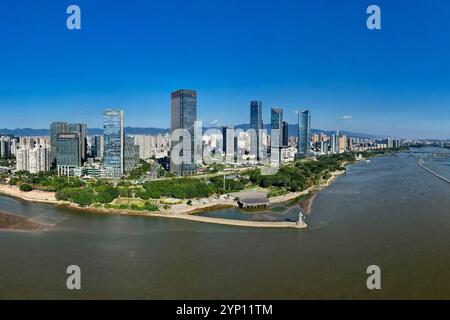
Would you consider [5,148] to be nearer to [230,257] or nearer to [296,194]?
[296,194]

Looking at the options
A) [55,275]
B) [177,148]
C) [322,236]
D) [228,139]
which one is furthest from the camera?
[228,139]

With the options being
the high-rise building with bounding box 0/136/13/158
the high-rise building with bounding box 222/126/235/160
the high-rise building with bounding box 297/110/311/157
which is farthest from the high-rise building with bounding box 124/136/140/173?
the high-rise building with bounding box 297/110/311/157

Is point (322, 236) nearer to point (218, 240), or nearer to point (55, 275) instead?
point (218, 240)

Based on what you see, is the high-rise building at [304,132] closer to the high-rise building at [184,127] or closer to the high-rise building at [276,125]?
the high-rise building at [276,125]

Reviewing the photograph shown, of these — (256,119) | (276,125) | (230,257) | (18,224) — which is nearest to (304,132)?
(276,125)

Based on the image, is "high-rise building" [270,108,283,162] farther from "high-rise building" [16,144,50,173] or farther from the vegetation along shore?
"high-rise building" [16,144,50,173]
